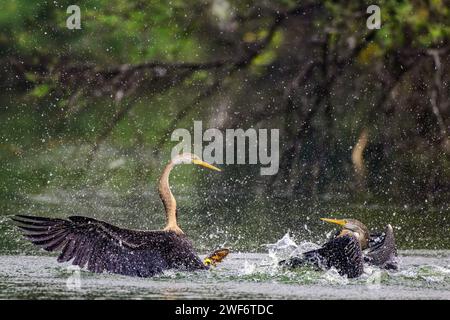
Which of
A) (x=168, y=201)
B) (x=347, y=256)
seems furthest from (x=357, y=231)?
(x=168, y=201)

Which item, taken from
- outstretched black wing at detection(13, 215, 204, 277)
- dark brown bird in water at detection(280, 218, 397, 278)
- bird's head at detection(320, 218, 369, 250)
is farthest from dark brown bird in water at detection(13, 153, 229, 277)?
bird's head at detection(320, 218, 369, 250)

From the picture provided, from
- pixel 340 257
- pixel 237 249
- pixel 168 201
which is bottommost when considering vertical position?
pixel 340 257

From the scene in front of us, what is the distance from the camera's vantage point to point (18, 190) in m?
16.3

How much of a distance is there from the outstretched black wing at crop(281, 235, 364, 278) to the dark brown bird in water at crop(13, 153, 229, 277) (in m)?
0.61

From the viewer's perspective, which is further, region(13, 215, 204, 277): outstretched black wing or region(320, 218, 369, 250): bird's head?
region(320, 218, 369, 250): bird's head

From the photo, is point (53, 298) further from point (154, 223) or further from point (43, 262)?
point (154, 223)

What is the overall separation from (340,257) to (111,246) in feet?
4.99

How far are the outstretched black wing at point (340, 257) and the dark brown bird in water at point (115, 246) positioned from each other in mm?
614

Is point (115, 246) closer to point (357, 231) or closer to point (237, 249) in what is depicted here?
point (357, 231)

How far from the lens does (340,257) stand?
9484 millimetres

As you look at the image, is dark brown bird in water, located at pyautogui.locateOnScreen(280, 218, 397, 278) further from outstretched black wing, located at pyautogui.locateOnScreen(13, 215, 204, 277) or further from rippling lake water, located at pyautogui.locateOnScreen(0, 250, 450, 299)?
outstretched black wing, located at pyautogui.locateOnScreen(13, 215, 204, 277)

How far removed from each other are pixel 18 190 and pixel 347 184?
3.77m

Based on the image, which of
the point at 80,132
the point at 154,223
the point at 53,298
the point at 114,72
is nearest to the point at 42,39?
the point at 80,132

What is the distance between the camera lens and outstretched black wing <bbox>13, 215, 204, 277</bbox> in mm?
9305
